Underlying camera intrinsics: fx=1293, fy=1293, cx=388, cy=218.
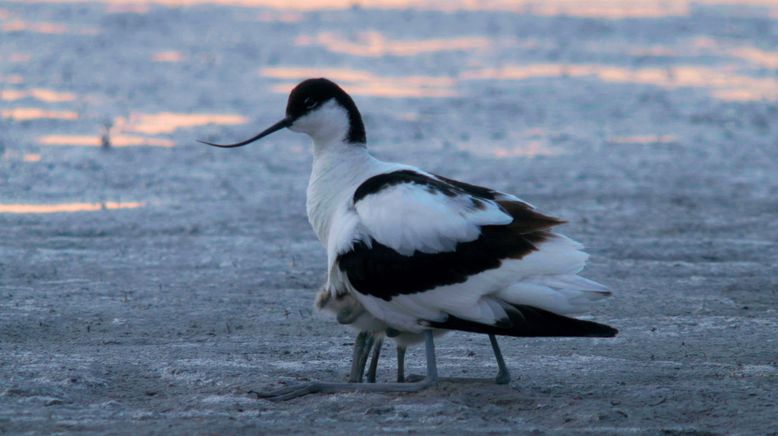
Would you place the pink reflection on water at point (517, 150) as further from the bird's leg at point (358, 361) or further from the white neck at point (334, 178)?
the bird's leg at point (358, 361)

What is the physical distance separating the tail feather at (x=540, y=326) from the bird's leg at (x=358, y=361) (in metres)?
0.63

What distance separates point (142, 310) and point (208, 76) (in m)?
8.52

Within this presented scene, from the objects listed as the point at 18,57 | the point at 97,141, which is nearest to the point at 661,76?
the point at 97,141

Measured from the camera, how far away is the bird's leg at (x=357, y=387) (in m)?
5.27

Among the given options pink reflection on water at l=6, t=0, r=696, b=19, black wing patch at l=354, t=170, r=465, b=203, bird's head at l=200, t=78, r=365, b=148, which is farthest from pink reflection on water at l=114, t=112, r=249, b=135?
pink reflection on water at l=6, t=0, r=696, b=19

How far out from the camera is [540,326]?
515cm

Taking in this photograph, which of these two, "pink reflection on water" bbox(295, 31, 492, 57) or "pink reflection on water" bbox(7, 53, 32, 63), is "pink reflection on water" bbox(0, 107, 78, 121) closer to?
"pink reflection on water" bbox(7, 53, 32, 63)

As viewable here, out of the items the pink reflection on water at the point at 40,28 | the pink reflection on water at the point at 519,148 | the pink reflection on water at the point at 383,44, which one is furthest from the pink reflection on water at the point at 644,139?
the pink reflection on water at the point at 40,28

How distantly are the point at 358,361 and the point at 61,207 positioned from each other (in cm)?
423

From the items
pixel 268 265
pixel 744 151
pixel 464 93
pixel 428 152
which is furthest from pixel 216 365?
pixel 464 93

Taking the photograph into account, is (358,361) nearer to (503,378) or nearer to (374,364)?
(374,364)

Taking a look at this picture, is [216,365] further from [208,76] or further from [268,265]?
[208,76]

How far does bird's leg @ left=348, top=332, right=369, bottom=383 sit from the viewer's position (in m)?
5.63

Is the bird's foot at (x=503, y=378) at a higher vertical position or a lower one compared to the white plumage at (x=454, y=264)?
lower
